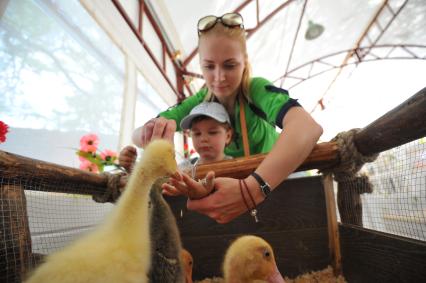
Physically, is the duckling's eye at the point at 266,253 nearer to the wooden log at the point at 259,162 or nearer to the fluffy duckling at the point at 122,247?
the wooden log at the point at 259,162

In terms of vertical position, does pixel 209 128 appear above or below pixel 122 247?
above

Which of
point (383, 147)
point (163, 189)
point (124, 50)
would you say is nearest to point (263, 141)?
point (383, 147)

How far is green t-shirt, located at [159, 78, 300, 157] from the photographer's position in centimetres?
88

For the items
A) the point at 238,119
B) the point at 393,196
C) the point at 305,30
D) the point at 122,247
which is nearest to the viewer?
the point at 122,247

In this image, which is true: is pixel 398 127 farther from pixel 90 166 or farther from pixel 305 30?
pixel 305 30

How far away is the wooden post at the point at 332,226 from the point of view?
0.98m

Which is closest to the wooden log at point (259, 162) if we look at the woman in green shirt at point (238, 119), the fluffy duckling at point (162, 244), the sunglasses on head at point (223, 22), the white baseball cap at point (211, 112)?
the woman in green shirt at point (238, 119)

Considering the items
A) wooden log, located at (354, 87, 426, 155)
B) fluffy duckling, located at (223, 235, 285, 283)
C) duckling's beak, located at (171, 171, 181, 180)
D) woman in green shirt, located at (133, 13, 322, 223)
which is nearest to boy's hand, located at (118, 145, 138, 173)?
woman in green shirt, located at (133, 13, 322, 223)

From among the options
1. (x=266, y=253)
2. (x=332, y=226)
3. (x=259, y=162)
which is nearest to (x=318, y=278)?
(x=332, y=226)

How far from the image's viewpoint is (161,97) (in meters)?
3.19

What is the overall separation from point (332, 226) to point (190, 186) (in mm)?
662

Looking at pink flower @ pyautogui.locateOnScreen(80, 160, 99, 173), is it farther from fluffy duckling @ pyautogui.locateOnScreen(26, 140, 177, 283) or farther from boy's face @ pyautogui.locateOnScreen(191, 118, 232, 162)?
fluffy duckling @ pyautogui.locateOnScreen(26, 140, 177, 283)

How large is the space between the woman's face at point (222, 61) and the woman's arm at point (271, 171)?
17.5 inches

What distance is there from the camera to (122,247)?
498 millimetres
